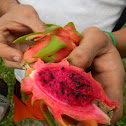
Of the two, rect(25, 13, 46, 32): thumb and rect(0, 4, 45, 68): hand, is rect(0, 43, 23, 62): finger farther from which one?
rect(25, 13, 46, 32): thumb

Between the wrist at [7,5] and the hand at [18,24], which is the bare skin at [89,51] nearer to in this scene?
the hand at [18,24]

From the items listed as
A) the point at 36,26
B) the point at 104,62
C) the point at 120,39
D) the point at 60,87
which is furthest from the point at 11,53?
the point at 120,39

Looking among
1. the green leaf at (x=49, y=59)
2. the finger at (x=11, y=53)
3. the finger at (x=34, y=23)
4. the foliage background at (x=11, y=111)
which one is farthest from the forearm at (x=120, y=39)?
the foliage background at (x=11, y=111)

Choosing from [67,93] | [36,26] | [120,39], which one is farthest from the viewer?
[120,39]

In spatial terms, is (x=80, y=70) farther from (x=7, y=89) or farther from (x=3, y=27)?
(x=7, y=89)

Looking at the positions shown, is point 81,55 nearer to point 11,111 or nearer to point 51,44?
point 51,44
